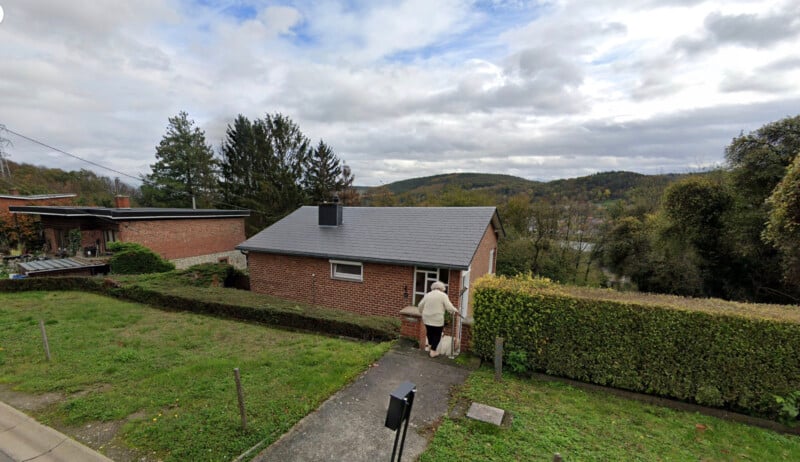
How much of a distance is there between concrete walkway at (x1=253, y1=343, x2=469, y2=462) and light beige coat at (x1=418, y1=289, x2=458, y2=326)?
0.79 meters

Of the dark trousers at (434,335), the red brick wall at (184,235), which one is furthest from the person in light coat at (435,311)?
the red brick wall at (184,235)

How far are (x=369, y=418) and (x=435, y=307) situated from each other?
238cm

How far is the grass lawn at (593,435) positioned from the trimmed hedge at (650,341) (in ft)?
1.42

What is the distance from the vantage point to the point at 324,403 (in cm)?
458

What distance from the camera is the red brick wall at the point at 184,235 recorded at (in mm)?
17047

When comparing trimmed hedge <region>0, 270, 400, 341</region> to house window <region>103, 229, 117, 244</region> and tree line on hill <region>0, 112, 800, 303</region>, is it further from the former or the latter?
tree line on hill <region>0, 112, 800, 303</region>

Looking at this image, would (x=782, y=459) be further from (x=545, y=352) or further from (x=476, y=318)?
(x=476, y=318)

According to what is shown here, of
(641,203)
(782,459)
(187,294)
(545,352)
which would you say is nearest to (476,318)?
(545,352)

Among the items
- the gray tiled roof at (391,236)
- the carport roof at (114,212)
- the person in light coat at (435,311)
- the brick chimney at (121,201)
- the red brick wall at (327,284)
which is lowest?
the red brick wall at (327,284)

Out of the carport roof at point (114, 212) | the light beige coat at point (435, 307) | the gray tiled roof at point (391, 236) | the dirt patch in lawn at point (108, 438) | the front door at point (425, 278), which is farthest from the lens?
the carport roof at point (114, 212)

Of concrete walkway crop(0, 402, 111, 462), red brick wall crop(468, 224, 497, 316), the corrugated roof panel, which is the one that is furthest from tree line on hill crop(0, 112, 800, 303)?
concrete walkway crop(0, 402, 111, 462)

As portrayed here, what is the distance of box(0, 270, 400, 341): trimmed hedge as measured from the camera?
7.97 meters

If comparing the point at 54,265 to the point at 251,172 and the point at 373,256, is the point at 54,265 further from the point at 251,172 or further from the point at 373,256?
the point at 251,172

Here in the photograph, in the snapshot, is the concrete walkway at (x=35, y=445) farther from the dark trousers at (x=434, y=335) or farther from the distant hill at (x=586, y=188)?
the distant hill at (x=586, y=188)
